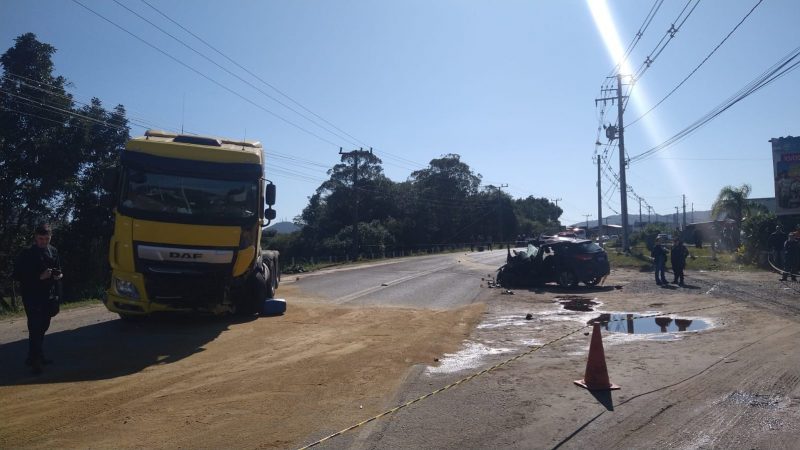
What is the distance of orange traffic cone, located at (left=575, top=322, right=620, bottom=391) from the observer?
23.6 ft

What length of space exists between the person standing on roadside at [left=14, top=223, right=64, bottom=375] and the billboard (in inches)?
1335

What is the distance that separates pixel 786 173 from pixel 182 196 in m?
32.3

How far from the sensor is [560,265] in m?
20.5

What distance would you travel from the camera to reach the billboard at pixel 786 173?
105 feet

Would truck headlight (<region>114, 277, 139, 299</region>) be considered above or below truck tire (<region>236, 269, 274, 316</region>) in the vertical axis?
above

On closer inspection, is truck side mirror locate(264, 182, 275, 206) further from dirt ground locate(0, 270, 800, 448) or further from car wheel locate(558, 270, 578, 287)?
car wheel locate(558, 270, 578, 287)

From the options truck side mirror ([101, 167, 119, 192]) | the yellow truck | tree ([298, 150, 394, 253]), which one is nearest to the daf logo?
the yellow truck

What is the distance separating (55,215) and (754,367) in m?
29.1

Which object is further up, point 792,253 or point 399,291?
point 792,253

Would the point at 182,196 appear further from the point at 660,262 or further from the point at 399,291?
the point at 660,262

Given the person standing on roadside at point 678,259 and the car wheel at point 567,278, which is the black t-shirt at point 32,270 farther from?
the person standing on roadside at point 678,259

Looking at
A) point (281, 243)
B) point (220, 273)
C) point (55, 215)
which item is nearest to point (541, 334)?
point (220, 273)

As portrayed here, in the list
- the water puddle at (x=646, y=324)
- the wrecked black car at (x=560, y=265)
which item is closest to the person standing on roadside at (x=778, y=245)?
the wrecked black car at (x=560, y=265)

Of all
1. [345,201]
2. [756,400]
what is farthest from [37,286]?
[345,201]
